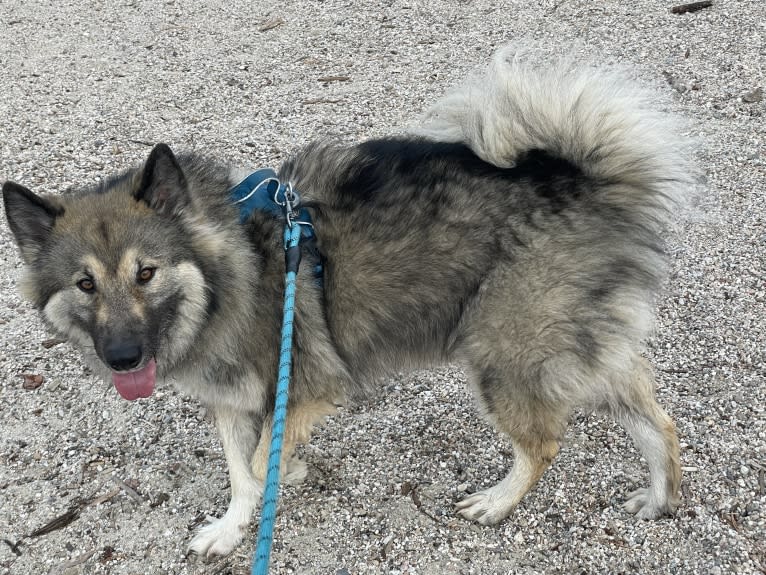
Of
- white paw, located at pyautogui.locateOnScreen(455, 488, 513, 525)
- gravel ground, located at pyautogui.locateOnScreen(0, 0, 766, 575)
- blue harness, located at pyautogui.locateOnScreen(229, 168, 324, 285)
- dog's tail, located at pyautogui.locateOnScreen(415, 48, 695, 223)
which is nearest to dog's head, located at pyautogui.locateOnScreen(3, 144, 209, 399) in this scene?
blue harness, located at pyautogui.locateOnScreen(229, 168, 324, 285)

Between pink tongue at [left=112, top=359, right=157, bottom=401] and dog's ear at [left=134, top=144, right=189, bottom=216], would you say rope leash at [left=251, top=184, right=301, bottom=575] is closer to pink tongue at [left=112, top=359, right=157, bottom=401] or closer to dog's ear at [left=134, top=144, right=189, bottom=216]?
dog's ear at [left=134, top=144, right=189, bottom=216]

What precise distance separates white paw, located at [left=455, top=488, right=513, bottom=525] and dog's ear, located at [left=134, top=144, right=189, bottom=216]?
6.11 ft

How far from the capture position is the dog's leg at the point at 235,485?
3094 mm

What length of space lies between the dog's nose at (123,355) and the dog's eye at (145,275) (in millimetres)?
252

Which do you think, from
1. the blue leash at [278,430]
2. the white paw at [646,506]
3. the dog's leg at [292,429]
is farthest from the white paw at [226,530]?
the white paw at [646,506]

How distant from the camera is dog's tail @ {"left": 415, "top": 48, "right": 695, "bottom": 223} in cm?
270

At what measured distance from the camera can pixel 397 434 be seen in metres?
3.60

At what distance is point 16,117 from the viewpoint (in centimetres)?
629

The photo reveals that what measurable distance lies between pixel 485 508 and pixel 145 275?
1.85 meters

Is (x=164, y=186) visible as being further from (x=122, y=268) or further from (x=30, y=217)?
(x=30, y=217)

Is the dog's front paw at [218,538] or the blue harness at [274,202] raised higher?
the blue harness at [274,202]

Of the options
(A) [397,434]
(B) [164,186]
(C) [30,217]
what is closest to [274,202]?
(B) [164,186]

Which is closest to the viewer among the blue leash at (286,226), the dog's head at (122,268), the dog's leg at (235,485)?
the blue leash at (286,226)

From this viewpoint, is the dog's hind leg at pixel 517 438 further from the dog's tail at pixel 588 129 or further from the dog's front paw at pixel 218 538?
the dog's front paw at pixel 218 538
